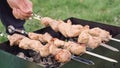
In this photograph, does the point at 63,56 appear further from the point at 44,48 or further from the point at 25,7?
the point at 25,7

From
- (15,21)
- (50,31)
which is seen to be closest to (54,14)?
(15,21)

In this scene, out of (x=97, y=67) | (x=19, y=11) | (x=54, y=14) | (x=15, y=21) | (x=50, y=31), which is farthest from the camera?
(x=54, y=14)

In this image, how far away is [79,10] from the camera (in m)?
6.43

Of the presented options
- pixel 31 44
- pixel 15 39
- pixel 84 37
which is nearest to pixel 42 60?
pixel 31 44

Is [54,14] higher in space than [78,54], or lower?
lower

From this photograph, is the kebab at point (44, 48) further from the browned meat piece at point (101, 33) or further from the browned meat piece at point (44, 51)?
the browned meat piece at point (101, 33)

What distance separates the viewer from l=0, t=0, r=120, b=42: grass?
596 centimetres

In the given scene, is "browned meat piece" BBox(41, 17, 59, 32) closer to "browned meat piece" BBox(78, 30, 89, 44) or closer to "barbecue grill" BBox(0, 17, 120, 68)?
"barbecue grill" BBox(0, 17, 120, 68)

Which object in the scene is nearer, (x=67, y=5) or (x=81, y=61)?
(x=81, y=61)

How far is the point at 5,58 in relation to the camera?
2893 mm

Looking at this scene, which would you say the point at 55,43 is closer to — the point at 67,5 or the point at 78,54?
the point at 78,54

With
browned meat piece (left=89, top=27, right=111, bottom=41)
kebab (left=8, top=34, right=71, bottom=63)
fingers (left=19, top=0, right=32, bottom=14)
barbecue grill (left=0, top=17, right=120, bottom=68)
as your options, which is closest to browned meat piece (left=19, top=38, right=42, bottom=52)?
kebab (left=8, top=34, right=71, bottom=63)

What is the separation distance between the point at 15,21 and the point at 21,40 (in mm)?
1199

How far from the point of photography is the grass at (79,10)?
19.6ft
